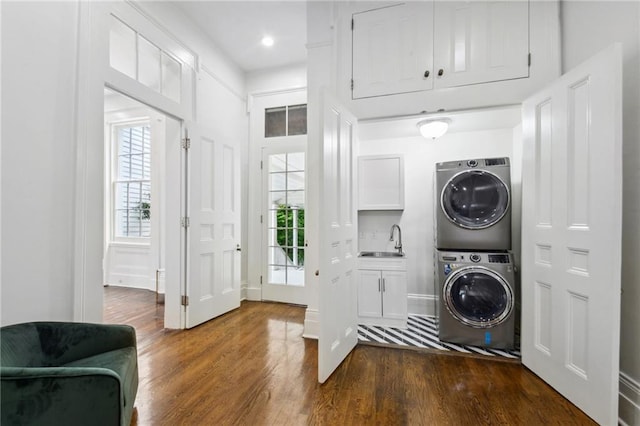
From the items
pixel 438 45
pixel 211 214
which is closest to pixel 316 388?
pixel 211 214

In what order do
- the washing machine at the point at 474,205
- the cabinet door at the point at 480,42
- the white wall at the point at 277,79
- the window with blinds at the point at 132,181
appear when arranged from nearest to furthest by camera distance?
the cabinet door at the point at 480,42 < the washing machine at the point at 474,205 < the white wall at the point at 277,79 < the window with blinds at the point at 132,181

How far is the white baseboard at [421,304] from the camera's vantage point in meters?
3.43

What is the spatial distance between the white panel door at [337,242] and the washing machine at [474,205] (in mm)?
890

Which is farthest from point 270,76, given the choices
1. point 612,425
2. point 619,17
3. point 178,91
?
point 612,425

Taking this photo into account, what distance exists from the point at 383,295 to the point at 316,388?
1.36 m

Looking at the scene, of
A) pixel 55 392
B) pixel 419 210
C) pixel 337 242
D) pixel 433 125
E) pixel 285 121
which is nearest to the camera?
pixel 55 392

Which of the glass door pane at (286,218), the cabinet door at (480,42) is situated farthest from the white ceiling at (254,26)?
the cabinet door at (480,42)

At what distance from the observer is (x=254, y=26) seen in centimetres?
326

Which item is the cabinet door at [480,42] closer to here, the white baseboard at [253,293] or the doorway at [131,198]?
the white baseboard at [253,293]

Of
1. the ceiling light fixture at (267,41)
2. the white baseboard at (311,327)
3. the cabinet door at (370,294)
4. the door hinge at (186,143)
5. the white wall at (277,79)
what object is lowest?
the white baseboard at (311,327)

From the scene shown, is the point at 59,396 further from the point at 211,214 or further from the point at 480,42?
the point at 480,42

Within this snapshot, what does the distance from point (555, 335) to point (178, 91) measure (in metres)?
3.84

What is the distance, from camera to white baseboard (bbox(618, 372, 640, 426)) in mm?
1550

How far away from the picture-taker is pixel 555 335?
190 cm
